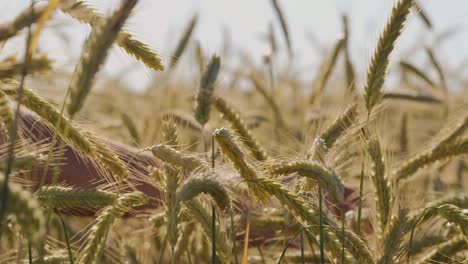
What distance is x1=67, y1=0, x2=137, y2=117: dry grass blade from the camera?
1067mm

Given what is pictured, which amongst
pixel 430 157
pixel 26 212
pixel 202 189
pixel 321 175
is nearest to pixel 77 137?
pixel 202 189

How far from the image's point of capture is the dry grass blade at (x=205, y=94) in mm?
1830

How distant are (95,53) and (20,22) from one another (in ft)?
0.37

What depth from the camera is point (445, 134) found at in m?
2.47

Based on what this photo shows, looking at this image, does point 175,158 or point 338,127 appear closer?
point 175,158

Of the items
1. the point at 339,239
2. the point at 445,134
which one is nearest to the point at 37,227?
the point at 339,239

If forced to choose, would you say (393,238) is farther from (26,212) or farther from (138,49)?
(26,212)

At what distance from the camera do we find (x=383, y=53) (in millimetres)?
1663

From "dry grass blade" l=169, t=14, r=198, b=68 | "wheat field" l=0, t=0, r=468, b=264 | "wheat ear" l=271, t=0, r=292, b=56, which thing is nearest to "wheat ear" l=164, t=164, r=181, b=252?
"wheat field" l=0, t=0, r=468, b=264

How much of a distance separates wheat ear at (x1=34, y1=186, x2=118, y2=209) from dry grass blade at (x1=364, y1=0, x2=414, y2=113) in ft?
2.00

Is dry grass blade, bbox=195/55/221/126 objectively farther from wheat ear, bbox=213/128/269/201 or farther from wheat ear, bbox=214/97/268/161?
wheat ear, bbox=213/128/269/201

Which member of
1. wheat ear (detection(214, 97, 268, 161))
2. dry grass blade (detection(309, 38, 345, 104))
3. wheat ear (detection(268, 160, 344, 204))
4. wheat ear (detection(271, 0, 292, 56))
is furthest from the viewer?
wheat ear (detection(271, 0, 292, 56))

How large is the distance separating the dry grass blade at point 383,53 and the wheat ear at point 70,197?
0.61 m

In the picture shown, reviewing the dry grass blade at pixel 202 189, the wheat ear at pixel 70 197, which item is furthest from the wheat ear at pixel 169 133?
the dry grass blade at pixel 202 189
